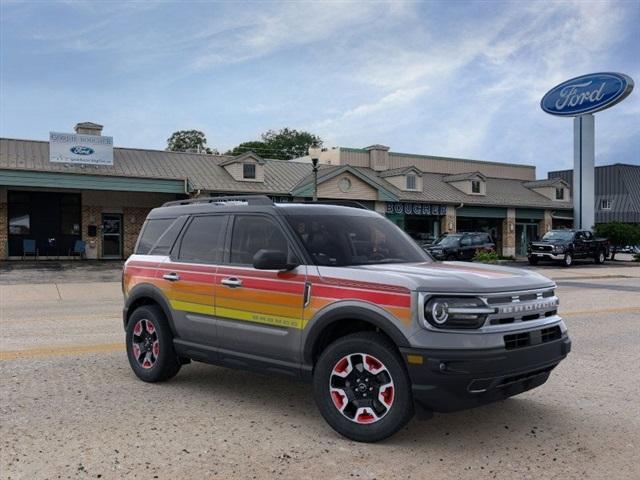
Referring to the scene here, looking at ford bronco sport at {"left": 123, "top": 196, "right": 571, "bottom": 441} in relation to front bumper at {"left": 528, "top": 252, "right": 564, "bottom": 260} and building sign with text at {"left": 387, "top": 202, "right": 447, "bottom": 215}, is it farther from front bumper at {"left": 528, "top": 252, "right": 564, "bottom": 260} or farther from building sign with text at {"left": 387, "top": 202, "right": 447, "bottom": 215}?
building sign with text at {"left": 387, "top": 202, "right": 447, "bottom": 215}

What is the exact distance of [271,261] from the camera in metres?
4.91

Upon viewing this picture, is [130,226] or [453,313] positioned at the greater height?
[130,226]

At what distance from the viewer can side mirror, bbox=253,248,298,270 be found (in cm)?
492

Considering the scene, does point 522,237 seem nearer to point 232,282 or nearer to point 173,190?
point 173,190

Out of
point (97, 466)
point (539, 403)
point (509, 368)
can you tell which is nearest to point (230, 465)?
point (97, 466)

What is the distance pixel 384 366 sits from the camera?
445 centimetres

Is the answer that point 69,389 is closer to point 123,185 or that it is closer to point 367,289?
point 367,289

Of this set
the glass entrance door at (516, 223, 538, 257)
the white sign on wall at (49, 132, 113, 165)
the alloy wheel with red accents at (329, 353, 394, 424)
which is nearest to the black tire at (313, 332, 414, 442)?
the alloy wheel with red accents at (329, 353, 394, 424)

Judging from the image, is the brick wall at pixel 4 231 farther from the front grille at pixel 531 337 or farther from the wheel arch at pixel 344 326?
the front grille at pixel 531 337

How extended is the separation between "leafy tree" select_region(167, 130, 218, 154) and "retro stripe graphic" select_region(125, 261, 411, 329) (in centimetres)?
7120

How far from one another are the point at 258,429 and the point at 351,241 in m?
1.79

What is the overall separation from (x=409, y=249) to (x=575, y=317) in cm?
708

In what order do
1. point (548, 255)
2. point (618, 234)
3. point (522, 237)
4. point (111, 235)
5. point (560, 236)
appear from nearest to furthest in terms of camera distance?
point (548, 255) → point (111, 235) → point (560, 236) → point (618, 234) → point (522, 237)

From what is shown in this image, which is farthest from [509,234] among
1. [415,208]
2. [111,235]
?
[111,235]
